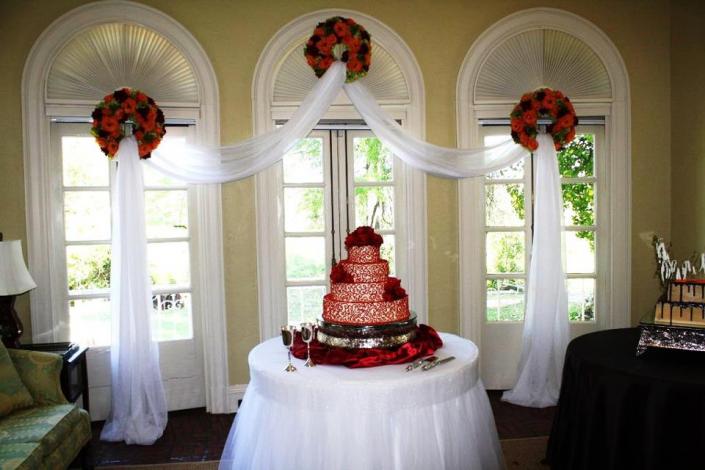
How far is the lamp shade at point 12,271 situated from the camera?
9.85ft

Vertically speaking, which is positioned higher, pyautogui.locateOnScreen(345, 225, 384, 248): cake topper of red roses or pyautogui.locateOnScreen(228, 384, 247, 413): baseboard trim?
pyautogui.locateOnScreen(345, 225, 384, 248): cake topper of red roses

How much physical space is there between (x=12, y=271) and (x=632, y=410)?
10.1ft

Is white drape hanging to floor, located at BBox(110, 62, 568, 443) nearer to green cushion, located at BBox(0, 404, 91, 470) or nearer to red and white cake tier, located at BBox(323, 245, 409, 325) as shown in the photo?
green cushion, located at BBox(0, 404, 91, 470)

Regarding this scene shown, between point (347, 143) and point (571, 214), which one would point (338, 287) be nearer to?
point (347, 143)

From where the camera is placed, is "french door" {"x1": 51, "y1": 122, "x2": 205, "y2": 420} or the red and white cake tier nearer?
the red and white cake tier

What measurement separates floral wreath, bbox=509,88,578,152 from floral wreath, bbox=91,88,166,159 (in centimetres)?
236

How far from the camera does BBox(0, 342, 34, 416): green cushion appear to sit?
2635 mm

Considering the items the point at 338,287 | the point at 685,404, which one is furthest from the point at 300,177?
the point at 685,404

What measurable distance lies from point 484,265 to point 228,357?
6.45 feet

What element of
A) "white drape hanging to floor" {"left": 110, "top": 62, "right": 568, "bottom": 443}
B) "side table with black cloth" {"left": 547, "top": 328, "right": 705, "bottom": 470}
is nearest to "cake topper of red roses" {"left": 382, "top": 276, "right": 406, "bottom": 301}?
"side table with black cloth" {"left": 547, "top": 328, "right": 705, "bottom": 470}

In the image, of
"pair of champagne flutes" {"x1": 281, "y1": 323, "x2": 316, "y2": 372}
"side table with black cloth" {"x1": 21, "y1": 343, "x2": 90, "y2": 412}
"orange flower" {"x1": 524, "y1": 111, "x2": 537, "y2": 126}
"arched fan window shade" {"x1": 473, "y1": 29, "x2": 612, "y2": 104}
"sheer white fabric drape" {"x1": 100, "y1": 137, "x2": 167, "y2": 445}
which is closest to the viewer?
"pair of champagne flutes" {"x1": 281, "y1": 323, "x2": 316, "y2": 372}

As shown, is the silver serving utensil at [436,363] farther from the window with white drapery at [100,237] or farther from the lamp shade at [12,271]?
the lamp shade at [12,271]

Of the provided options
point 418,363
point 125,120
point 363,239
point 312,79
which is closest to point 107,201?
point 125,120

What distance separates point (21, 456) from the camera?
7.25 ft
